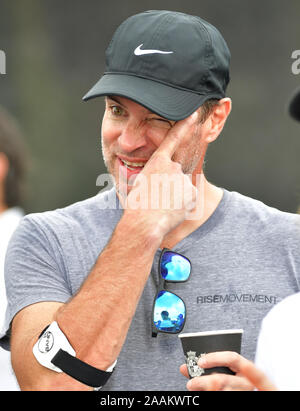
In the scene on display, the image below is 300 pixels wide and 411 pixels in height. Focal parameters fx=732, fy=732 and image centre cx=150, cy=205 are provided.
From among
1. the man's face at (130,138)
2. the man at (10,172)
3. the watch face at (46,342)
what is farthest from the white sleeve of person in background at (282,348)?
the man at (10,172)

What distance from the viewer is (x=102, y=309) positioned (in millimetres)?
2170

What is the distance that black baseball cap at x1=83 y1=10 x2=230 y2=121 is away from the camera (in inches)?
97.7

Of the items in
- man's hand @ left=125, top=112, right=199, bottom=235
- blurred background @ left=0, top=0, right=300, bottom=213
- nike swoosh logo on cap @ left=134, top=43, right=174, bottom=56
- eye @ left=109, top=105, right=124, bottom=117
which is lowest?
blurred background @ left=0, top=0, right=300, bottom=213

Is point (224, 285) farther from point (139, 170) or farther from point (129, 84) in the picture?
point (129, 84)

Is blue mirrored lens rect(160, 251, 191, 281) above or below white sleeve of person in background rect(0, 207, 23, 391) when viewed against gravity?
above

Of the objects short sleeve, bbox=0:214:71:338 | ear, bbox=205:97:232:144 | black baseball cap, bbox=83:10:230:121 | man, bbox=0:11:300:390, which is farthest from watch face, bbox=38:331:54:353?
ear, bbox=205:97:232:144

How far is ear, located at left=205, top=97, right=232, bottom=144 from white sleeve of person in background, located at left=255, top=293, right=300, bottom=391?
92cm

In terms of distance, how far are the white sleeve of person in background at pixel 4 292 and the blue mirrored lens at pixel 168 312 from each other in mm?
863

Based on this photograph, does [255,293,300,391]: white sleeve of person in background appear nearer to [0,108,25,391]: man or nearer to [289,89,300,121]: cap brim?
[289,89,300,121]: cap brim

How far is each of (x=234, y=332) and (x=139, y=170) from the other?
0.77 m

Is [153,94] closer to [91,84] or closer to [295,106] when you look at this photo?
[295,106]

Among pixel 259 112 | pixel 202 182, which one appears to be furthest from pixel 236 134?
pixel 202 182
